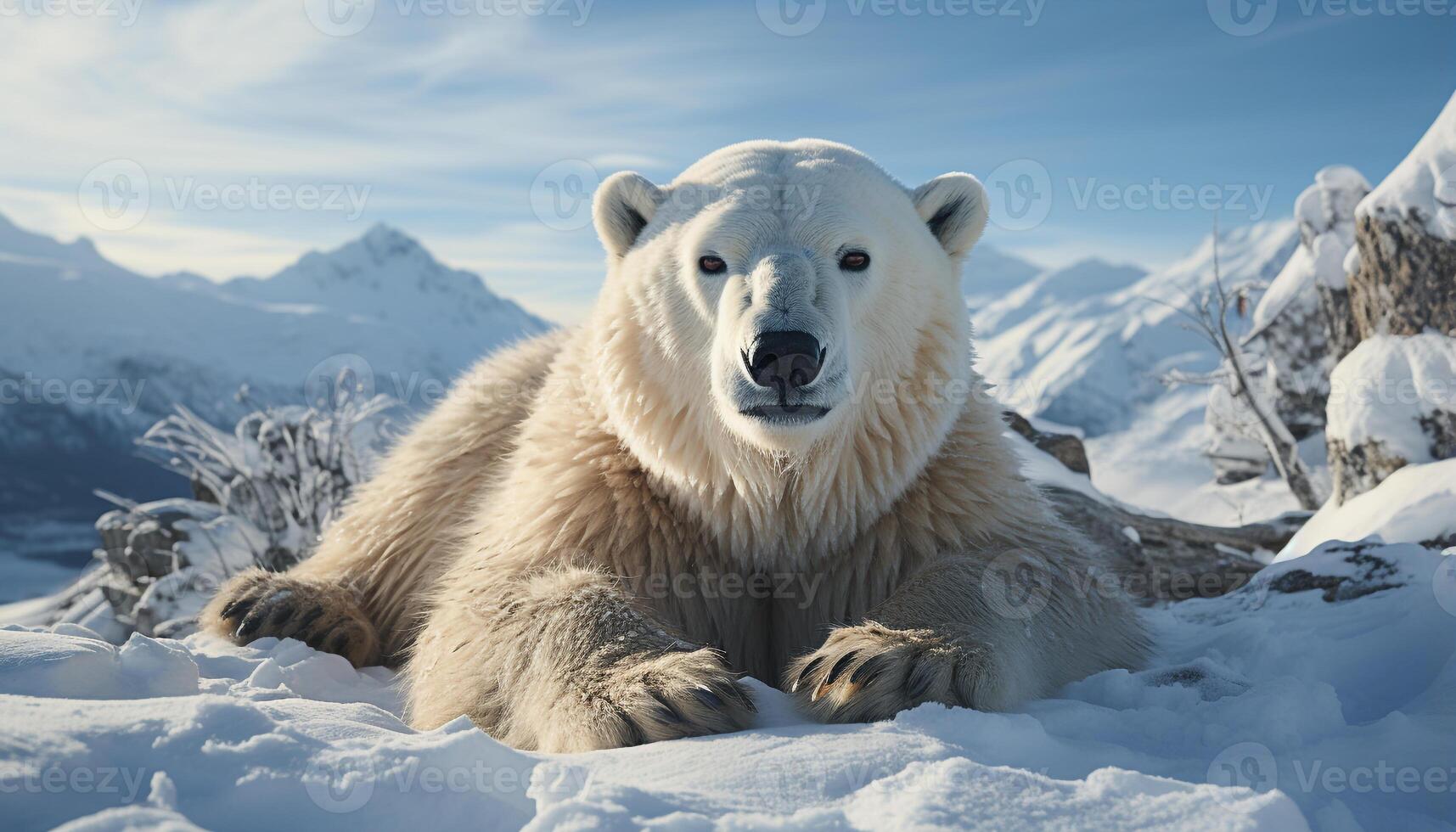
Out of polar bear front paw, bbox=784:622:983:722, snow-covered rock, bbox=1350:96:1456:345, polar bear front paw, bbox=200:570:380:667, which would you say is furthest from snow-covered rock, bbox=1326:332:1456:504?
polar bear front paw, bbox=200:570:380:667

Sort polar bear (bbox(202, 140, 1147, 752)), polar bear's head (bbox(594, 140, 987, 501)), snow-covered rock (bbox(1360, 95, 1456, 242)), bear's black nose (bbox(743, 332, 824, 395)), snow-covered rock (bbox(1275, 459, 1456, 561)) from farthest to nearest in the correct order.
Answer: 1. snow-covered rock (bbox(1360, 95, 1456, 242))
2. snow-covered rock (bbox(1275, 459, 1456, 561))
3. polar bear's head (bbox(594, 140, 987, 501))
4. bear's black nose (bbox(743, 332, 824, 395))
5. polar bear (bbox(202, 140, 1147, 752))

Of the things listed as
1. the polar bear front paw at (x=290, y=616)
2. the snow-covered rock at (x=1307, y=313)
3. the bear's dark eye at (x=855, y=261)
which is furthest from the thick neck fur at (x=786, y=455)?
the snow-covered rock at (x=1307, y=313)

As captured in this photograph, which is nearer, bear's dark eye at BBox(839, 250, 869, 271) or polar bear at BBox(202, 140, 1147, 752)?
polar bear at BBox(202, 140, 1147, 752)

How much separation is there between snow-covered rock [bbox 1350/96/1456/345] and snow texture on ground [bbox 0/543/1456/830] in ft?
18.0

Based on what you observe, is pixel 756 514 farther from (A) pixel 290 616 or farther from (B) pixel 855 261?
(A) pixel 290 616

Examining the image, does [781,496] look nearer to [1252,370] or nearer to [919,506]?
[919,506]

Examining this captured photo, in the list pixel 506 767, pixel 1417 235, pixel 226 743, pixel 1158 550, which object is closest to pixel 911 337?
pixel 506 767

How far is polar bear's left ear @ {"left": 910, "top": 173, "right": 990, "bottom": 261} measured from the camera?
3.37m

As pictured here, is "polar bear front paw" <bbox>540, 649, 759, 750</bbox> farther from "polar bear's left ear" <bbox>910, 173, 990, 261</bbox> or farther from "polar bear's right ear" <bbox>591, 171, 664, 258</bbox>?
"polar bear's left ear" <bbox>910, 173, 990, 261</bbox>

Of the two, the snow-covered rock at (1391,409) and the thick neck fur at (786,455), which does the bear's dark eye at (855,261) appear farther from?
the snow-covered rock at (1391,409)

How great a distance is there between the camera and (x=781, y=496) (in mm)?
2992

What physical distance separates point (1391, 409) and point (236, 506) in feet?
31.9

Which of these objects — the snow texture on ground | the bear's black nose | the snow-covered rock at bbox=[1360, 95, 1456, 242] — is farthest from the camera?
the snow-covered rock at bbox=[1360, 95, 1456, 242]

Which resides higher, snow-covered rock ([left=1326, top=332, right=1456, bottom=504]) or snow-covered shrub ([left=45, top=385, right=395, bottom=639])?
snow-covered rock ([left=1326, top=332, right=1456, bottom=504])
